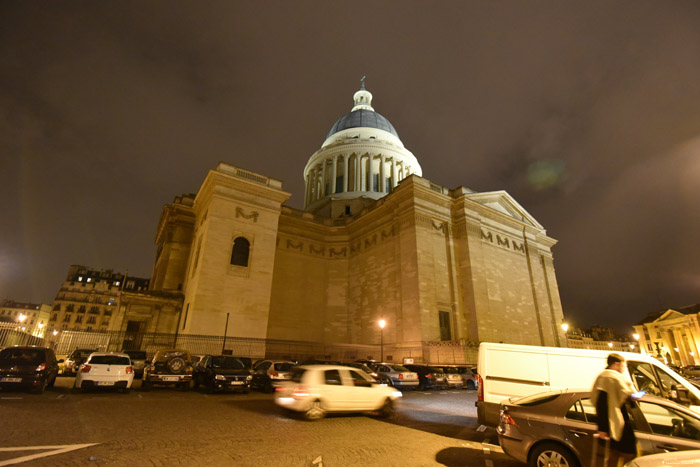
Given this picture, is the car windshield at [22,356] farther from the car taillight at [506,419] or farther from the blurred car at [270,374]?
the car taillight at [506,419]

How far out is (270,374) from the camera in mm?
13484

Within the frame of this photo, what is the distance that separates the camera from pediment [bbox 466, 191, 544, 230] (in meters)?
30.6

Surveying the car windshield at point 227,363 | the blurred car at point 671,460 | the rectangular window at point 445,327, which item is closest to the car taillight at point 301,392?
the car windshield at point 227,363

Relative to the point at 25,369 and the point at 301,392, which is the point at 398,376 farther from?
the point at 25,369

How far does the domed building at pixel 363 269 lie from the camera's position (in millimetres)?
24312

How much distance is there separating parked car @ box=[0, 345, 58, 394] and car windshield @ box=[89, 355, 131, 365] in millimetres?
1251

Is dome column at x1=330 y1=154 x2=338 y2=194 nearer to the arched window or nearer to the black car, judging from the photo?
the arched window

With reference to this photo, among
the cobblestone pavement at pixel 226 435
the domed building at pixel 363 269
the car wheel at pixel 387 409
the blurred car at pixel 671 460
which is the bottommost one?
the cobblestone pavement at pixel 226 435

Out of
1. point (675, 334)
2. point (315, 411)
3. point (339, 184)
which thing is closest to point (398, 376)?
point (315, 411)

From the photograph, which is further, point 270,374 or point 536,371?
point 270,374

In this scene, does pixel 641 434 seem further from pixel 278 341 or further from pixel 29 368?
pixel 278 341

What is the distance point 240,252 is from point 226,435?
20.1 meters

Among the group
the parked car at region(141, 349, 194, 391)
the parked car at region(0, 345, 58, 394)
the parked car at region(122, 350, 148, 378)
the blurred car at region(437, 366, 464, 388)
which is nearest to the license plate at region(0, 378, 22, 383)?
the parked car at region(0, 345, 58, 394)

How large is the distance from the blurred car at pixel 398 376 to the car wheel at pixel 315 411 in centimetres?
741
